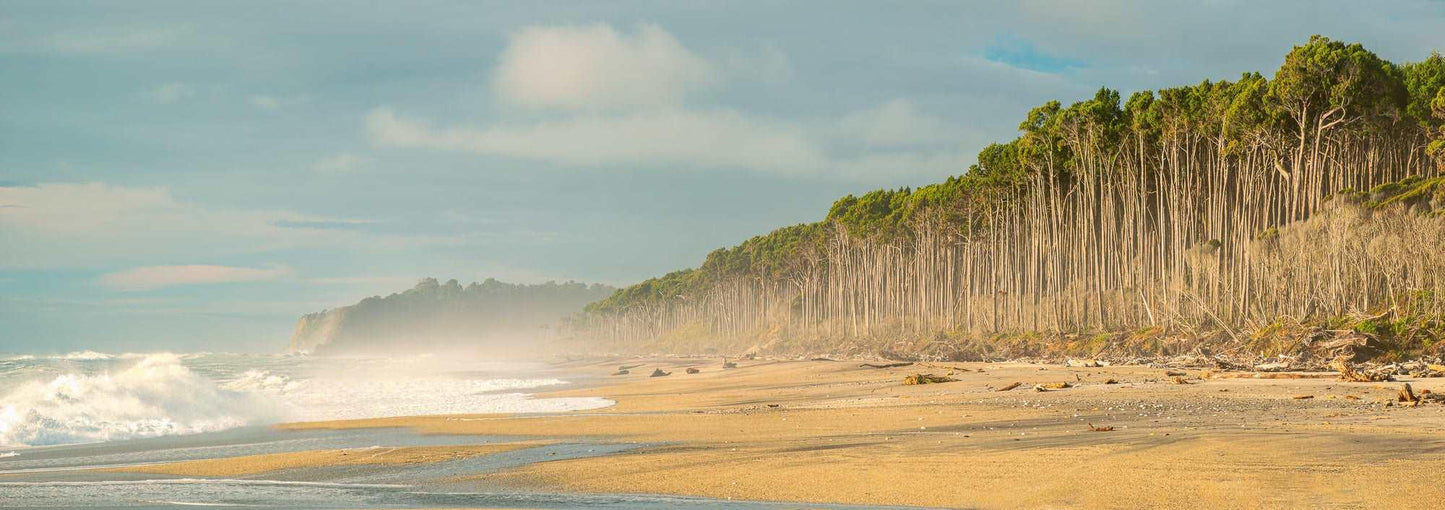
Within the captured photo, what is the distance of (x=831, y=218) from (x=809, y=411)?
89429 millimetres

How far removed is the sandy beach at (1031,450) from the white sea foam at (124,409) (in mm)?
6316

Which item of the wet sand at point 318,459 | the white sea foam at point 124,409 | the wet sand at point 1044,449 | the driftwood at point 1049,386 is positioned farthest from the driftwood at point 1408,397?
the white sea foam at point 124,409

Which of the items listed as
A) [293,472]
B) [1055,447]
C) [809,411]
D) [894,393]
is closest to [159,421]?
[293,472]

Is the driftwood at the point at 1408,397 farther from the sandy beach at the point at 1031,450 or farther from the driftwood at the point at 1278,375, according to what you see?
the driftwood at the point at 1278,375

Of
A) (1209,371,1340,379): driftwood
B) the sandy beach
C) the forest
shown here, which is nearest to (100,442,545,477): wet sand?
the sandy beach

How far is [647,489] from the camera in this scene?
12328 millimetres

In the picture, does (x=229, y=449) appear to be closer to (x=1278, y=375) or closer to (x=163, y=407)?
(x=163, y=407)

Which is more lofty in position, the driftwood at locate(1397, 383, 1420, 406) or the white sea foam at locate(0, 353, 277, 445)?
the driftwood at locate(1397, 383, 1420, 406)

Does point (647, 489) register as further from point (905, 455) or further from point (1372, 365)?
point (1372, 365)

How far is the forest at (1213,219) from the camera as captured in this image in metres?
35.4

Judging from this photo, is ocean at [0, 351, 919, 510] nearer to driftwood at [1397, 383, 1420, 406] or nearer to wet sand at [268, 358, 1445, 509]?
wet sand at [268, 358, 1445, 509]

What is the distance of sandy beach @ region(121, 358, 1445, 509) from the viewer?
1021cm

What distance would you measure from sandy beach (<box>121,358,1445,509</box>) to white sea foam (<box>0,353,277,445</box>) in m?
6.32

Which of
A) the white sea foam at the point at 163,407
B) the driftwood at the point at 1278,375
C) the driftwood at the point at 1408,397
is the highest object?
the driftwood at the point at 1408,397
